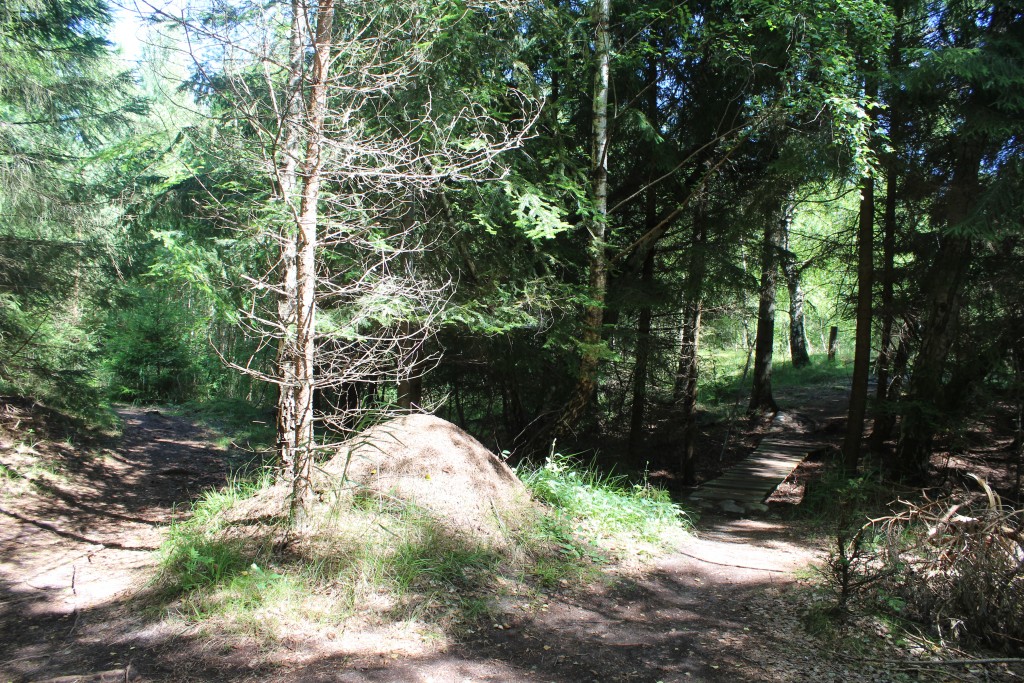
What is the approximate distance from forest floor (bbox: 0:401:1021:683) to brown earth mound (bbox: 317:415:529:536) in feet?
3.37

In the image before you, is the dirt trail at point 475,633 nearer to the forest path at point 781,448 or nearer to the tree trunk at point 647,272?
the forest path at point 781,448

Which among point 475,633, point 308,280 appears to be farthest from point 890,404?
point 308,280

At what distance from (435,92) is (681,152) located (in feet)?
16.3

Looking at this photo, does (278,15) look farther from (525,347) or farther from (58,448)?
(58,448)

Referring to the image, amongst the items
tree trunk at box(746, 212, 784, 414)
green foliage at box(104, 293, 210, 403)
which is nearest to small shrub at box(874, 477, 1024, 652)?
tree trunk at box(746, 212, 784, 414)

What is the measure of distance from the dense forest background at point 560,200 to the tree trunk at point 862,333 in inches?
1.4

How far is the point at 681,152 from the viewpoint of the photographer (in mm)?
10531

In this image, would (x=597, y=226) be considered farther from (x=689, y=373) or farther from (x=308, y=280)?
(x=308, y=280)

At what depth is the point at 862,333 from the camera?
982 cm

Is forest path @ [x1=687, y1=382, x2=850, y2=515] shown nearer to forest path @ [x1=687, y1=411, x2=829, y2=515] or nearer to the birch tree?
forest path @ [x1=687, y1=411, x2=829, y2=515]

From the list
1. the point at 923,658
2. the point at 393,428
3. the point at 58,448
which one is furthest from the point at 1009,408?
the point at 58,448

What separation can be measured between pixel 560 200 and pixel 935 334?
601 cm

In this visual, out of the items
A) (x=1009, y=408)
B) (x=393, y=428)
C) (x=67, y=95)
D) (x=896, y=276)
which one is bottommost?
(x=393, y=428)

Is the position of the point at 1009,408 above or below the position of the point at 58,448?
above
